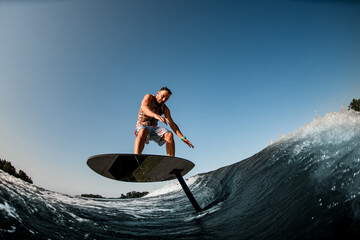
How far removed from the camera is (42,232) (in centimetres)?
178

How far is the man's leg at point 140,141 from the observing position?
3.87 m

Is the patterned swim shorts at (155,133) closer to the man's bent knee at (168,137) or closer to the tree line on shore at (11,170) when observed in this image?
the man's bent knee at (168,137)

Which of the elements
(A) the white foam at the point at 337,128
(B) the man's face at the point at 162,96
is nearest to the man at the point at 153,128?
(B) the man's face at the point at 162,96

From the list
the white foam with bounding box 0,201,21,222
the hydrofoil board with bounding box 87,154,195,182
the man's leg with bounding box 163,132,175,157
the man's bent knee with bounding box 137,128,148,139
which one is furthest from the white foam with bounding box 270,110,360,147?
the white foam with bounding box 0,201,21,222

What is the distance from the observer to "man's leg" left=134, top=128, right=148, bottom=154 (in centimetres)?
387

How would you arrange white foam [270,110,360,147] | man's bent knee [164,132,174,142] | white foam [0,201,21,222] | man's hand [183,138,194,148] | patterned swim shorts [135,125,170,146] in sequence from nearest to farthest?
white foam [0,201,21,222], white foam [270,110,360,147], man's bent knee [164,132,174,142], patterned swim shorts [135,125,170,146], man's hand [183,138,194,148]

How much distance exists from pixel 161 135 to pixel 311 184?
287 cm

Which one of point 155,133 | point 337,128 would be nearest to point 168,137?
point 155,133

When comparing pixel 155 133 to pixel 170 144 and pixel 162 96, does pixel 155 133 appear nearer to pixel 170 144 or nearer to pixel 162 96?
pixel 170 144

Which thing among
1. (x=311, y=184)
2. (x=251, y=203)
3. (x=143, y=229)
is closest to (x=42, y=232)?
(x=143, y=229)

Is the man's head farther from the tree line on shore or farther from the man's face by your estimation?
the tree line on shore

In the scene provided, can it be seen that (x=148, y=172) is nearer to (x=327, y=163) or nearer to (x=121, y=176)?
(x=121, y=176)

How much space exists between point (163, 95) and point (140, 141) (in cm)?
130

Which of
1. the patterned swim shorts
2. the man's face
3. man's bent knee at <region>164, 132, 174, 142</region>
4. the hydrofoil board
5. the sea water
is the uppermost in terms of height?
the man's face
